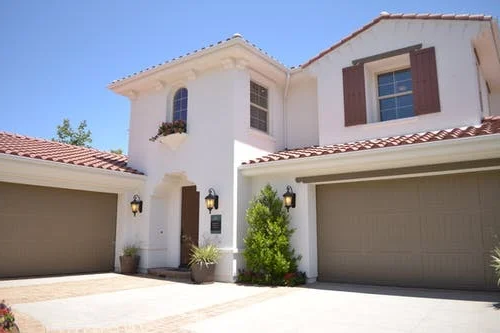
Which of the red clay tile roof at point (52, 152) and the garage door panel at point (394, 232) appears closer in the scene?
→ the garage door panel at point (394, 232)

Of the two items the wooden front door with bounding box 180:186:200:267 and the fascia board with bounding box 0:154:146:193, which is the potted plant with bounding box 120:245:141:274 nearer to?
the wooden front door with bounding box 180:186:200:267

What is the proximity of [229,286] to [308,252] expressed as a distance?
2.14 m

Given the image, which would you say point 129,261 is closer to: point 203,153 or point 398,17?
point 203,153

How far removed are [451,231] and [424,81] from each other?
157 inches

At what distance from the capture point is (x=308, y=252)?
985 cm

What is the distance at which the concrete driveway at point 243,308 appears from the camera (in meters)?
5.47

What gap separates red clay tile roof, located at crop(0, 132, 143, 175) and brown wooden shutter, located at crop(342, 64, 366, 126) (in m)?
6.92

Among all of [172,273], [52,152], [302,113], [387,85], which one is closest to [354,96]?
[387,85]

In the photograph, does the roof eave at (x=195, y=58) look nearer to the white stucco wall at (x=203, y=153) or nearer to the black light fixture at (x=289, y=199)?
the white stucco wall at (x=203, y=153)

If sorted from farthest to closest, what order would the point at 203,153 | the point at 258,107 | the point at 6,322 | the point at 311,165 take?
the point at 258,107 < the point at 203,153 < the point at 311,165 < the point at 6,322

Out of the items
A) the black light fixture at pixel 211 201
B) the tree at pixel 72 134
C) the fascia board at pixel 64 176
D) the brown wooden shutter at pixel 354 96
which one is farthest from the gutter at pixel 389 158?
the tree at pixel 72 134

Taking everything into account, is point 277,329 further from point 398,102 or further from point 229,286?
point 398,102

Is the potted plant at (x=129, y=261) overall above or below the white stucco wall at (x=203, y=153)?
below

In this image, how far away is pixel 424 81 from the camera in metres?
10.1
